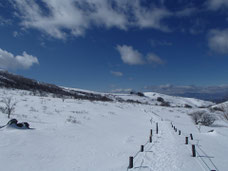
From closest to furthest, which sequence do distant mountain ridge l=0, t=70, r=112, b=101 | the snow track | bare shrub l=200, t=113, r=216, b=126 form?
the snow track → bare shrub l=200, t=113, r=216, b=126 → distant mountain ridge l=0, t=70, r=112, b=101

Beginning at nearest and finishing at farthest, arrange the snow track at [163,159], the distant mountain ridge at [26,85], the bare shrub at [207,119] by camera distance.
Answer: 1. the snow track at [163,159]
2. the bare shrub at [207,119]
3. the distant mountain ridge at [26,85]

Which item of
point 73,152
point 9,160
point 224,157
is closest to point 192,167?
point 224,157

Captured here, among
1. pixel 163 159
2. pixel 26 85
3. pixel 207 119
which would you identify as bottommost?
pixel 163 159

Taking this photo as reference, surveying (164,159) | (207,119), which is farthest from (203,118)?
(164,159)

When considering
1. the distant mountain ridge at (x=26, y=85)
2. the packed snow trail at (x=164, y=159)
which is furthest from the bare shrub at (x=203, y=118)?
the distant mountain ridge at (x=26, y=85)

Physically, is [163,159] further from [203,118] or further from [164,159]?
[203,118]

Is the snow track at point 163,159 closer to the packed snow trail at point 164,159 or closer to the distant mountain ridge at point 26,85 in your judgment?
the packed snow trail at point 164,159

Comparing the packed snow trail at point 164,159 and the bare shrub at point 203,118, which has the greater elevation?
the bare shrub at point 203,118

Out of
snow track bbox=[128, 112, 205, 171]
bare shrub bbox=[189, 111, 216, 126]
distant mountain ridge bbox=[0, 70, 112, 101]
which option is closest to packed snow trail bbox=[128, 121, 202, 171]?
snow track bbox=[128, 112, 205, 171]

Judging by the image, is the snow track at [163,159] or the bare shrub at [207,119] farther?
the bare shrub at [207,119]

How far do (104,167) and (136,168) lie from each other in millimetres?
1682

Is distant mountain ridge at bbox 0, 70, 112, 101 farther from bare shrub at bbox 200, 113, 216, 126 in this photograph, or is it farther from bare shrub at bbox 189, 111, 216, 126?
bare shrub at bbox 200, 113, 216, 126

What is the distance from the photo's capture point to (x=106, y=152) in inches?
413

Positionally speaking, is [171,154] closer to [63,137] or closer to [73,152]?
[73,152]
